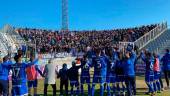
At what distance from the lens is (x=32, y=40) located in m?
55.3

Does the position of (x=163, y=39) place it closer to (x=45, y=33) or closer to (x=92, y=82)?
(x=45, y=33)

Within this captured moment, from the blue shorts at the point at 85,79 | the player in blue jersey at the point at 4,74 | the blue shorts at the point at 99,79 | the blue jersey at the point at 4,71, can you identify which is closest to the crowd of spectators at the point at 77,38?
the blue shorts at the point at 85,79

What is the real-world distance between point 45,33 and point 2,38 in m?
10.8

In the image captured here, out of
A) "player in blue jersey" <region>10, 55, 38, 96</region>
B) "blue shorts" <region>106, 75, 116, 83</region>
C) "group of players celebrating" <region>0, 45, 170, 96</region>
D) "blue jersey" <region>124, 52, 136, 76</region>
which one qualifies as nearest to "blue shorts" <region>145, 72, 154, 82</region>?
"group of players celebrating" <region>0, 45, 170, 96</region>

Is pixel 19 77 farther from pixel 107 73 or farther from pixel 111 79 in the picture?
pixel 111 79

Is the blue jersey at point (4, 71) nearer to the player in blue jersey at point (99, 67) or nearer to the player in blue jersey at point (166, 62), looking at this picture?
the player in blue jersey at point (99, 67)

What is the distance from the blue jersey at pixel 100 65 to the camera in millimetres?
20391

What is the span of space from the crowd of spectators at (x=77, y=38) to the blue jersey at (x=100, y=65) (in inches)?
1219

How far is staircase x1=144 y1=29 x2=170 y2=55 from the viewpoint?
49.3 metres

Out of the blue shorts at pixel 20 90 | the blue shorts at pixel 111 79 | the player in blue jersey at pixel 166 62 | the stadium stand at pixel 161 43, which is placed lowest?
the blue shorts at pixel 20 90

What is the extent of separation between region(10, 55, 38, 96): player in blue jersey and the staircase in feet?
108

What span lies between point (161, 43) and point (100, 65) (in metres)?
31.1

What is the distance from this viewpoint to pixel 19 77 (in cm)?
1719

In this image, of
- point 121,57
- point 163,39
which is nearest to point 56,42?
point 163,39
